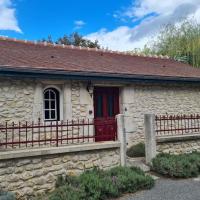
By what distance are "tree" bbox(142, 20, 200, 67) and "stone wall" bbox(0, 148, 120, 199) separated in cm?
1493

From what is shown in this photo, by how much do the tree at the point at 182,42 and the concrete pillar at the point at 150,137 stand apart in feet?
42.9

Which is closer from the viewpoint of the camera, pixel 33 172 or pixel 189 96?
pixel 33 172

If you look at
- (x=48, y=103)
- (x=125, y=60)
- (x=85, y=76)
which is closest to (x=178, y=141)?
(x=85, y=76)

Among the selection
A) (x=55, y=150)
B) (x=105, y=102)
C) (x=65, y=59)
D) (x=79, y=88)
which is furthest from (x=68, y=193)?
(x=65, y=59)

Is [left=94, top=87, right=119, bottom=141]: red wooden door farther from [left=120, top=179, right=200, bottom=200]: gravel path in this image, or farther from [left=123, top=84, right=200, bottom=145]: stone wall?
[left=120, top=179, right=200, bottom=200]: gravel path

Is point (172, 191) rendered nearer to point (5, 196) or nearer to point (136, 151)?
point (136, 151)

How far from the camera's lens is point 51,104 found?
9055 mm

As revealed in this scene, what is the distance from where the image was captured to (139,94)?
1044cm

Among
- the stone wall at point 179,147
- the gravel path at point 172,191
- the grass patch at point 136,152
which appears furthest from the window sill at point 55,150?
the grass patch at point 136,152

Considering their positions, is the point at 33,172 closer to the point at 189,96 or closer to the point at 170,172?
the point at 170,172

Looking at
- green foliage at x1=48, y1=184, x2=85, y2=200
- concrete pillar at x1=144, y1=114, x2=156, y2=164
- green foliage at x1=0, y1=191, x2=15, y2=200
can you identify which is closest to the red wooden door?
concrete pillar at x1=144, y1=114, x2=156, y2=164

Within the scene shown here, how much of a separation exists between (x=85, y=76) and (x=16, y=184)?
4411 mm

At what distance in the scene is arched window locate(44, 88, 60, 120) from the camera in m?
8.96

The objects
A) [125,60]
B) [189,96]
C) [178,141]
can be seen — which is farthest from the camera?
[125,60]
